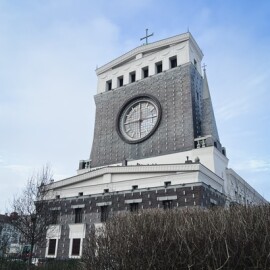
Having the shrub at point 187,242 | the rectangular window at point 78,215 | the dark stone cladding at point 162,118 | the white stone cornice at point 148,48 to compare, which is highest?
the white stone cornice at point 148,48

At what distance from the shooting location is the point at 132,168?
4206 centimetres

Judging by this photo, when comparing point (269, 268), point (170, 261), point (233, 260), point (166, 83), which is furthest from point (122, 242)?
point (166, 83)

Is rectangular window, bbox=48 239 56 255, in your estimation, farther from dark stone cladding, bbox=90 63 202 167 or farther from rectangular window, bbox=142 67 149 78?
rectangular window, bbox=142 67 149 78

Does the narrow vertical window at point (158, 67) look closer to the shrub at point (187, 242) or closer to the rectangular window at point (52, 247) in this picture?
the rectangular window at point (52, 247)

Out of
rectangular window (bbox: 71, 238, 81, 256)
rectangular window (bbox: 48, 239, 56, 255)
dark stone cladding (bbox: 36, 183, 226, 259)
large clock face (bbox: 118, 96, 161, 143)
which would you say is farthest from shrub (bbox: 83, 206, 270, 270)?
large clock face (bbox: 118, 96, 161, 143)

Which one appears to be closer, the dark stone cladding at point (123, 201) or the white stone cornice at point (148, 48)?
the dark stone cladding at point (123, 201)

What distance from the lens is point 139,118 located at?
174 ft

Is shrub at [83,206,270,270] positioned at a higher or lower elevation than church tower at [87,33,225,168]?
lower

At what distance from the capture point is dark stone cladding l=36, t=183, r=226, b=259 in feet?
A: 115

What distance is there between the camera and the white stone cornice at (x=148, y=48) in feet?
179

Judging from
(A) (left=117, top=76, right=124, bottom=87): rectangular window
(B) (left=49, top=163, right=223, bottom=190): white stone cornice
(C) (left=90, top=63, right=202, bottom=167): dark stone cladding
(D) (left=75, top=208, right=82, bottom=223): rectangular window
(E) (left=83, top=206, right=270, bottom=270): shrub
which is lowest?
(E) (left=83, top=206, right=270, bottom=270): shrub

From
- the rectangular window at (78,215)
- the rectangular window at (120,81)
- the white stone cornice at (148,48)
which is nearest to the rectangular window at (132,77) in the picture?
the rectangular window at (120,81)

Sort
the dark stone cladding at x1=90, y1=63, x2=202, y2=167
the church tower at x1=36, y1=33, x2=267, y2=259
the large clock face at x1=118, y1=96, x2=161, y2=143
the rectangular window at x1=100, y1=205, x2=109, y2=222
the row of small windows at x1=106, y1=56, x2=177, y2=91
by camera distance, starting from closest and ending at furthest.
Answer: the church tower at x1=36, y1=33, x2=267, y2=259 < the rectangular window at x1=100, y1=205, x2=109, y2=222 < the dark stone cladding at x1=90, y1=63, x2=202, y2=167 < the large clock face at x1=118, y1=96, x2=161, y2=143 < the row of small windows at x1=106, y1=56, x2=177, y2=91

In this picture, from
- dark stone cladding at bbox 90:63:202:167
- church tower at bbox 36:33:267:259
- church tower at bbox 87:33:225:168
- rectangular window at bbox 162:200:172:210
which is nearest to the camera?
rectangular window at bbox 162:200:172:210
